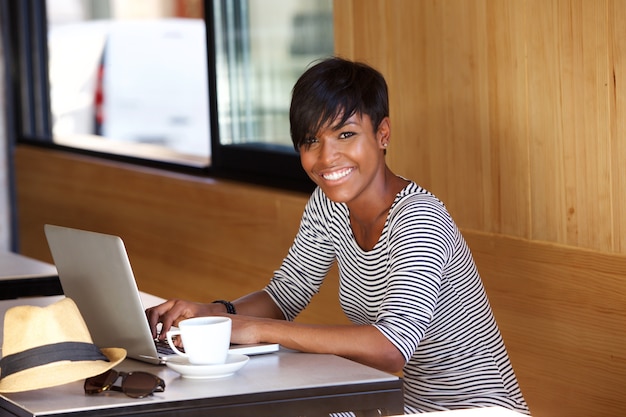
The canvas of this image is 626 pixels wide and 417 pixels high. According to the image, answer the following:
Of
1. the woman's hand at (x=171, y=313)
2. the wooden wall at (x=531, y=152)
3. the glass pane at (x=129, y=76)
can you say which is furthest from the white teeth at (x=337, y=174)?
the glass pane at (x=129, y=76)

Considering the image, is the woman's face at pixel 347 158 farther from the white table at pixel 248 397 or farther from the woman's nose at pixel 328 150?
the white table at pixel 248 397

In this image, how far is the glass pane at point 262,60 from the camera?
3.94 metres

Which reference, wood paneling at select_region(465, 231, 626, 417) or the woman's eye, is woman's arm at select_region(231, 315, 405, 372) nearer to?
the woman's eye

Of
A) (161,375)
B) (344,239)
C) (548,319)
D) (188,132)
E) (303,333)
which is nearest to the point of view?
(161,375)

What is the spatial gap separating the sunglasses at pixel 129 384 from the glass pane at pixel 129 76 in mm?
3688

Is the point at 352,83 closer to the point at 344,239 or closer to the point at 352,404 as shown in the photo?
the point at 344,239

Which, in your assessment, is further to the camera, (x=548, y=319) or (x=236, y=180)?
(x=236, y=180)

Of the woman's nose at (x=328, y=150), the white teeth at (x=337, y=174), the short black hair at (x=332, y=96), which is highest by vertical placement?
the short black hair at (x=332, y=96)

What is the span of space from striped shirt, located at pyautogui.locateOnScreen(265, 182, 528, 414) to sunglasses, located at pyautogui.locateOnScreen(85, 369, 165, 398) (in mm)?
490

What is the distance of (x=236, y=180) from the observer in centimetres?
437

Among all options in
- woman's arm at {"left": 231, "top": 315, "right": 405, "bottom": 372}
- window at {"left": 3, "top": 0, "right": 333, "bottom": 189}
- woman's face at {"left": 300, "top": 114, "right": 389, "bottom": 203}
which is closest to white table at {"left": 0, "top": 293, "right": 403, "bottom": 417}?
woman's arm at {"left": 231, "top": 315, "right": 405, "bottom": 372}

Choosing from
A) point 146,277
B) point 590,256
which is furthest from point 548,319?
point 146,277

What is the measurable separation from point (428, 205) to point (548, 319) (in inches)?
28.3

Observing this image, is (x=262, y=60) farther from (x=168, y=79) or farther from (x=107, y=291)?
(x=107, y=291)
